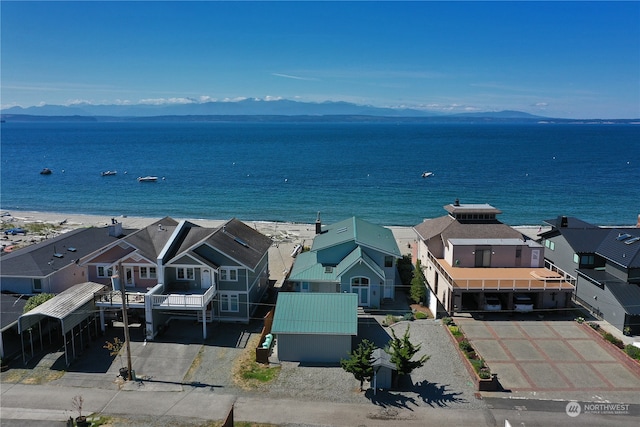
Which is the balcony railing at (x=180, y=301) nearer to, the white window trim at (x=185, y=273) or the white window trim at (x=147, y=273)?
the white window trim at (x=185, y=273)

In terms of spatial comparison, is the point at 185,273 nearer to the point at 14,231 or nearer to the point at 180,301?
the point at 180,301

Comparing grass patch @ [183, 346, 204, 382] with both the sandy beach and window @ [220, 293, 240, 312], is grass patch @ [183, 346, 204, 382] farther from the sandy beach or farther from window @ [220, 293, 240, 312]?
the sandy beach

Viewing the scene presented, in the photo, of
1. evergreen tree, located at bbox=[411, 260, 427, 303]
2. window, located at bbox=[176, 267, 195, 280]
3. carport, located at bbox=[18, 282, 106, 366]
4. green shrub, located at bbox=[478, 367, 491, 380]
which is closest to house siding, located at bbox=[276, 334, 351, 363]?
green shrub, located at bbox=[478, 367, 491, 380]

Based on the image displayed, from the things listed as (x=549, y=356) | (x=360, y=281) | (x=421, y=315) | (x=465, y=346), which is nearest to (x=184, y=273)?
(x=360, y=281)

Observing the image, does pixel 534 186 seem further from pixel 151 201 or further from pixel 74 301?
pixel 74 301

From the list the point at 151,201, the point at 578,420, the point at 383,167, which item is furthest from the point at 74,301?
the point at 383,167
